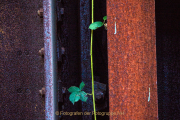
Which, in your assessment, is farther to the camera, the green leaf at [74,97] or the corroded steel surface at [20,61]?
the corroded steel surface at [20,61]

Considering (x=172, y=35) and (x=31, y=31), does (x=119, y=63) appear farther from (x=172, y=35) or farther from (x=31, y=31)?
(x=31, y=31)

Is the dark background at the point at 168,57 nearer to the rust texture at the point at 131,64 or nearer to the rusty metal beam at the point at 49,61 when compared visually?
the rust texture at the point at 131,64

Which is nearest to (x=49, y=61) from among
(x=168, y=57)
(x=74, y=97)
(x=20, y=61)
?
(x=74, y=97)

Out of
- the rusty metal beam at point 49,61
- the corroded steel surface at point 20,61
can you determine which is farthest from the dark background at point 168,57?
the corroded steel surface at point 20,61

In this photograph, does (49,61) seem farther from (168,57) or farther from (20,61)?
(168,57)

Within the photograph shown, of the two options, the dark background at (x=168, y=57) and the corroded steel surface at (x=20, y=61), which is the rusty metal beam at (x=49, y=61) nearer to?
the corroded steel surface at (x=20, y=61)

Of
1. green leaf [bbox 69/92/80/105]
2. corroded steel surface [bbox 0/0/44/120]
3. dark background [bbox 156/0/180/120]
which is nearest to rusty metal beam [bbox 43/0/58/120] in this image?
green leaf [bbox 69/92/80/105]

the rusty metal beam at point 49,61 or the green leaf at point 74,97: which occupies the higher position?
the rusty metal beam at point 49,61
